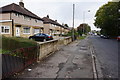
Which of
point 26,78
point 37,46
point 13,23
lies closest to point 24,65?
point 26,78

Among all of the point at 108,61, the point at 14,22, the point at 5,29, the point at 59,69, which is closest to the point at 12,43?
the point at 59,69

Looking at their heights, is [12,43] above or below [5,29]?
below

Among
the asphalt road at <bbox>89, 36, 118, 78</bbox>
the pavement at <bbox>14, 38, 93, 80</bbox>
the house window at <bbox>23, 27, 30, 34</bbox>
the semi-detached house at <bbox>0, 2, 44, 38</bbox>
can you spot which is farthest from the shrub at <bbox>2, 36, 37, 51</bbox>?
the house window at <bbox>23, 27, 30, 34</bbox>

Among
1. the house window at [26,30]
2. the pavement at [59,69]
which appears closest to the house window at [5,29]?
the house window at [26,30]

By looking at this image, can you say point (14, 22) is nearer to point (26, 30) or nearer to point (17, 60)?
point (26, 30)

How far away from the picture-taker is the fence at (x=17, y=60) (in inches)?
153

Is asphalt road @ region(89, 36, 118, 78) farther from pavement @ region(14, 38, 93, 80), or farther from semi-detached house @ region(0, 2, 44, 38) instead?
semi-detached house @ region(0, 2, 44, 38)

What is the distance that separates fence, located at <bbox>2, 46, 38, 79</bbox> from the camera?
389cm

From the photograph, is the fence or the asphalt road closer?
the fence

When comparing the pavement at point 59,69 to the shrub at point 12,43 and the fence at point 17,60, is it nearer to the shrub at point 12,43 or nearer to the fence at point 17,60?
the fence at point 17,60

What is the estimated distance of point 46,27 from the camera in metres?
42.3

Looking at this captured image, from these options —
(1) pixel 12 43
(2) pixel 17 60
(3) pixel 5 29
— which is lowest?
(2) pixel 17 60

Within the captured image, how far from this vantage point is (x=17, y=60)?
4613 mm

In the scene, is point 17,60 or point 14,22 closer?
point 17,60
